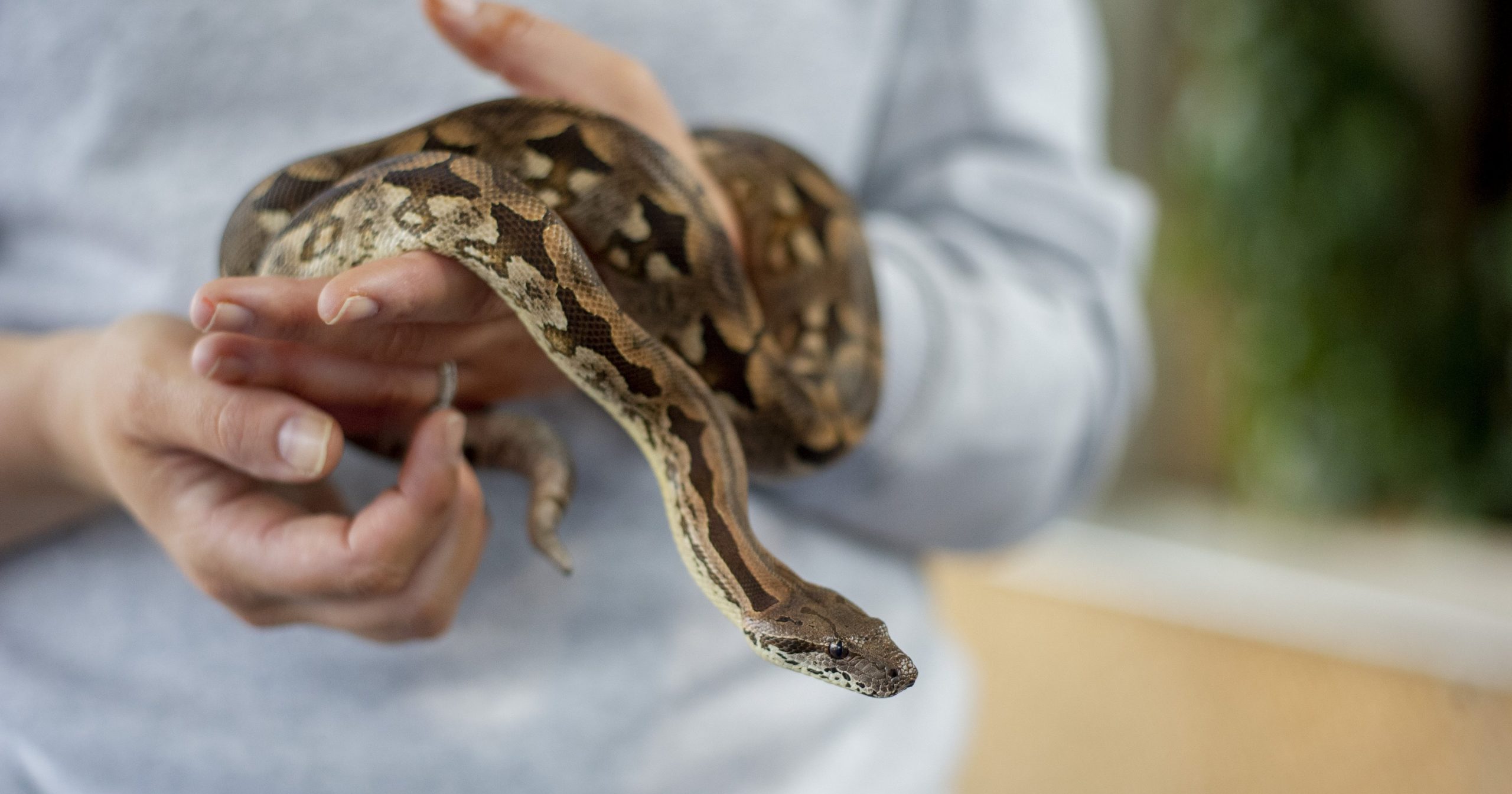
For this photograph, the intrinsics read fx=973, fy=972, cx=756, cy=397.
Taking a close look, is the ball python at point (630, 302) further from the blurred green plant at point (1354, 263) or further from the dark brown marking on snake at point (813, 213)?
the blurred green plant at point (1354, 263)

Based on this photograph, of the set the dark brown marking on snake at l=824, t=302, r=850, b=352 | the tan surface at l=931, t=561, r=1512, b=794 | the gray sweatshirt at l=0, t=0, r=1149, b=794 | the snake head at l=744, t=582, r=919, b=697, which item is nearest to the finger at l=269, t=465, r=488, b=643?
the gray sweatshirt at l=0, t=0, r=1149, b=794

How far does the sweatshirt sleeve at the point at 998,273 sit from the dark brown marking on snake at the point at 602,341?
0.44m

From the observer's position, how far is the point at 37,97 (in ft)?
2.32

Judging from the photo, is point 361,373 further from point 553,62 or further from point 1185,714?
point 1185,714

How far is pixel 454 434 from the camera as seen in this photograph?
590mm

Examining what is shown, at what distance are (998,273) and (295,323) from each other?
2.78ft

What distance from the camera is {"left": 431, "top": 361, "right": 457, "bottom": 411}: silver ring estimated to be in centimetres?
62

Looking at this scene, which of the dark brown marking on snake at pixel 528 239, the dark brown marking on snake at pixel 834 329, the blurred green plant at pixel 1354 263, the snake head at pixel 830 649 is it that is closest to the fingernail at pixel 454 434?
the dark brown marking on snake at pixel 528 239

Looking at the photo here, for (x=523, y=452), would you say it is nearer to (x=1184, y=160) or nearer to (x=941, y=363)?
(x=941, y=363)

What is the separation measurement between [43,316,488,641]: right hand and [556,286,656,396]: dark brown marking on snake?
97 millimetres

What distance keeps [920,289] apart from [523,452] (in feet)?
1.61

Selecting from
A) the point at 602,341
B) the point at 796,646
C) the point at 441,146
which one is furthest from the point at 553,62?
the point at 796,646

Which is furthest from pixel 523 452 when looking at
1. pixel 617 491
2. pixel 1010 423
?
pixel 1010 423

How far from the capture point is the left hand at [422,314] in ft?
1.61
